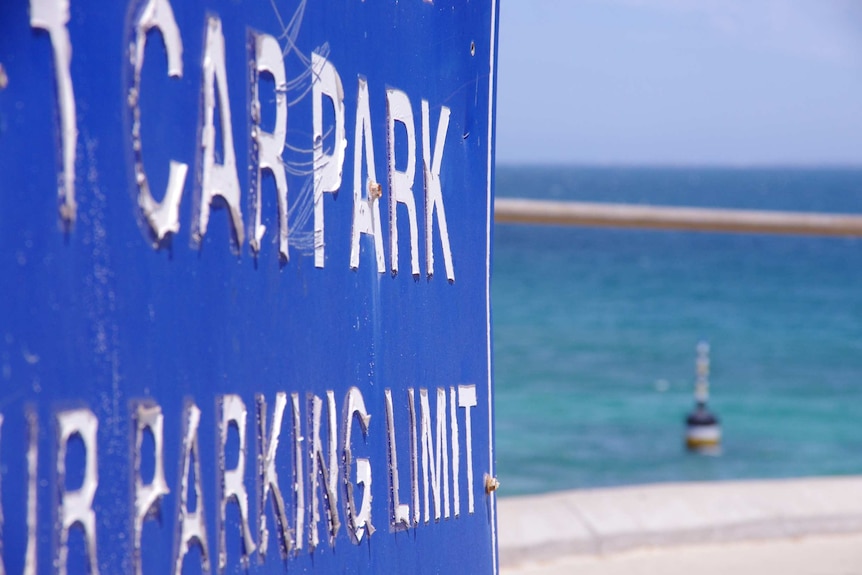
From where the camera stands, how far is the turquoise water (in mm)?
14438

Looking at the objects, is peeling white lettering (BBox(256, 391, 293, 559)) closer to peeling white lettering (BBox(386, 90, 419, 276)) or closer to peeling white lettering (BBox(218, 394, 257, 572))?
peeling white lettering (BBox(218, 394, 257, 572))

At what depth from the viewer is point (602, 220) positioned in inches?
91.4

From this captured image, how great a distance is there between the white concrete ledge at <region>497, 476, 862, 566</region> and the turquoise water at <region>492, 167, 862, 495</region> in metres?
4.99

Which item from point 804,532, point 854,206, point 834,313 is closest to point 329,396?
point 804,532

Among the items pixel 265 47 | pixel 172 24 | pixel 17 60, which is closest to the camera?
pixel 17 60

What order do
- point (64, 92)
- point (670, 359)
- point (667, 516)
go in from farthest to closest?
point (670, 359), point (667, 516), point (64, 92)

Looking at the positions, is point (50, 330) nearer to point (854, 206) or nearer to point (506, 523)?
point (506, 523)

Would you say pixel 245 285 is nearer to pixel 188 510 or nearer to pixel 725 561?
pixel 188 510

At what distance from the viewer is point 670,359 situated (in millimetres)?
22969

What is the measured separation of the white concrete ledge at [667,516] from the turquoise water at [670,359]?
4.99 meters

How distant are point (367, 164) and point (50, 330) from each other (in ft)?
1.30

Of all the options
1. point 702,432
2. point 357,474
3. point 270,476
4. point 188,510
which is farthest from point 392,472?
point 702,432

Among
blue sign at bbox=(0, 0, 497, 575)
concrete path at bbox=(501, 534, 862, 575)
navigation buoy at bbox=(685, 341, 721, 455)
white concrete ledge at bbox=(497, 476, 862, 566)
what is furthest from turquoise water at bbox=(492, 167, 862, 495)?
blue sign at bbox=(0, 0, 497, 575)

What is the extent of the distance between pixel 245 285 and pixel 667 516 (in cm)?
203
